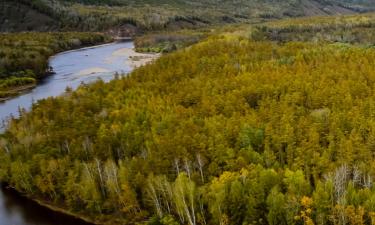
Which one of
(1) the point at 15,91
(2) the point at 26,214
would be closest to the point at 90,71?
(1) the point at 15,91

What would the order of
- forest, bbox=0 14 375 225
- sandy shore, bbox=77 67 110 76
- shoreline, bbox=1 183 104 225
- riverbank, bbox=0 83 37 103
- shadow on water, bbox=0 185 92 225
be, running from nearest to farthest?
forest, bbox=0 14 375 225 → shoreline, bbox=1 183 104 225 → shadow on water, bbox=0 185 92 225 → riverbank, bbox=0 83 37 103 → sandy shore, bbox=77 67 110 76

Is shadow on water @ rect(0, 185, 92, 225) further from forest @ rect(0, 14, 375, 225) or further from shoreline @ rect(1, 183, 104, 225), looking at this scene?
forest @ rect(0, 14, 375, 225)

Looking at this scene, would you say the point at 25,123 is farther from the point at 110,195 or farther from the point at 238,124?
the point at 238,124

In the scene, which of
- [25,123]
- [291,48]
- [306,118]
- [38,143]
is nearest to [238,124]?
[306,118]

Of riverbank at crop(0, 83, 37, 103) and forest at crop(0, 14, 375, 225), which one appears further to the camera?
riverbank at crop(0, 83, 37, 103)

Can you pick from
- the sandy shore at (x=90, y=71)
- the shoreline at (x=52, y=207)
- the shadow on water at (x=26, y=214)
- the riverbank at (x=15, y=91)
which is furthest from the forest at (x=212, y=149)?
the sandy shore at (x=90, y=71)

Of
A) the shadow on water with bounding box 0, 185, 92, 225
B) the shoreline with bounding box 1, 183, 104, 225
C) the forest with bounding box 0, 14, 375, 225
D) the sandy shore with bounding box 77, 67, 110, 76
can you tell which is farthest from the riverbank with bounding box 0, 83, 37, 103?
the shadow on water with bounding box 0, 185, 92, 225

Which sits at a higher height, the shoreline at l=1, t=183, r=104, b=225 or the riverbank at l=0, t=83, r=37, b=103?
the shoreline at l=1, t=183, r=104, b=225

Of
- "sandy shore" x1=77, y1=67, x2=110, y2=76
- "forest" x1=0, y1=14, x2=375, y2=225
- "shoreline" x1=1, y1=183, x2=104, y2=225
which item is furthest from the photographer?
"sandy shore" x1=77, y1=67, x2=110, y2=76
